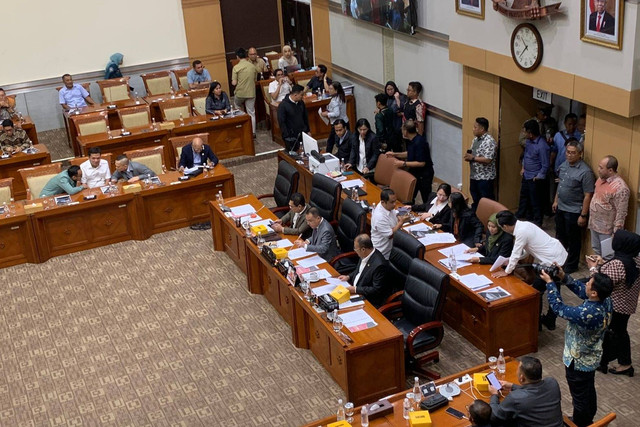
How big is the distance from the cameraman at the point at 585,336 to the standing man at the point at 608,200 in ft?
8.06

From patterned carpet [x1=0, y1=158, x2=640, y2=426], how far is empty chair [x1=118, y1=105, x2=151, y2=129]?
386 centimetres

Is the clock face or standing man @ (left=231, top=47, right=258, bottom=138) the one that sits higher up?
the clock face

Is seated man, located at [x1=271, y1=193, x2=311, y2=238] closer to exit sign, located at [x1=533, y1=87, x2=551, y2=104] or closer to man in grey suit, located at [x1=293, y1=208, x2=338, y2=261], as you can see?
man in grey suit, located at [x1=293, y1=208, x2=338, y2=261]

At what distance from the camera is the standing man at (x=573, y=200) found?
870 centimetres

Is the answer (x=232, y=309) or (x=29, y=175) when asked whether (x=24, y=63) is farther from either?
(x=232, y=309)

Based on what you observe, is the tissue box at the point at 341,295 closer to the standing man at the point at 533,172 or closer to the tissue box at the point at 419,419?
the tissue box at the point at 419,419

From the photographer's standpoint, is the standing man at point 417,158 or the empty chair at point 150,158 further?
the empty chair at point 150,158

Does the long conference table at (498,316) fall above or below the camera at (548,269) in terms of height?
below

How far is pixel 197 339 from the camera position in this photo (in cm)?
839

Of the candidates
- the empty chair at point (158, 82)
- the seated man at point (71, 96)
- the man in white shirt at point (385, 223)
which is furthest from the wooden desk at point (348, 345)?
the empty chair at point (158, 82)

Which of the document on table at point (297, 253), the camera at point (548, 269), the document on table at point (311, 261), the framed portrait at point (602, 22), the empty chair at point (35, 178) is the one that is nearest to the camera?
the camera at point (548, 269)

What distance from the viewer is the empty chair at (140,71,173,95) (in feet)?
52.0

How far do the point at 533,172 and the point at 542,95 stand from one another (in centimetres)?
94

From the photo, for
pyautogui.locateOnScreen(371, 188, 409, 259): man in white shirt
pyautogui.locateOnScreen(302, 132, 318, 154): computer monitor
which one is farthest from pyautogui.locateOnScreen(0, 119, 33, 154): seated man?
pyautogui.locateOnScreen(371, 188, 409, 259): man in white shirt
